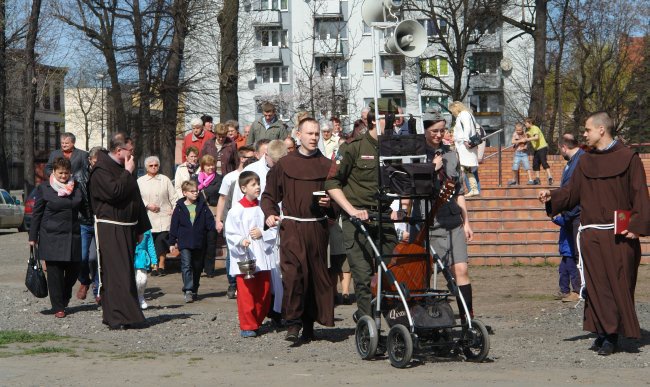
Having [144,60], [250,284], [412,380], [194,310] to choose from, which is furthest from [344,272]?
[144,60]

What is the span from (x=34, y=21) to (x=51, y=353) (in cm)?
3272

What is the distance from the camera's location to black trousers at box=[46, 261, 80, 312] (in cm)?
1362

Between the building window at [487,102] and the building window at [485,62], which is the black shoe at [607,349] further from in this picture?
the building window at [487,102]

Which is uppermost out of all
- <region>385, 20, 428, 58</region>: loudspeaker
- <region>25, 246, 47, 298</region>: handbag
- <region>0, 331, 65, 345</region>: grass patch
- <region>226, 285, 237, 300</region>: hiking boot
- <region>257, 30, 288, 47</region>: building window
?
<region>257, 30, 288, 47</region>: building window

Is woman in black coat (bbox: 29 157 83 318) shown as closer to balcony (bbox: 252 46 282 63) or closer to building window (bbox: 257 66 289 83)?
balcony (bbox: 252 46 282 63)

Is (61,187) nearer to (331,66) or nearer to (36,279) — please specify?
(36,279)

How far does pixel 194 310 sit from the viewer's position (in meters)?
14.0

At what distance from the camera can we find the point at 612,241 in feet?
32.4

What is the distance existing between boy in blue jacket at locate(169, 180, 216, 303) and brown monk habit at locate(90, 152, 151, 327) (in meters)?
2.74

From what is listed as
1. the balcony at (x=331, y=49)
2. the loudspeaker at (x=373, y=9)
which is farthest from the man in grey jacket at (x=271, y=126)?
the balcony at (x=331, y=49)

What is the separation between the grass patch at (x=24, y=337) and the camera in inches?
448

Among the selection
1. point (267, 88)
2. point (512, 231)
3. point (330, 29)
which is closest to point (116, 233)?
point (512, 231)

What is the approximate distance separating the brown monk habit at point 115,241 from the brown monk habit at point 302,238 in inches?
81.3

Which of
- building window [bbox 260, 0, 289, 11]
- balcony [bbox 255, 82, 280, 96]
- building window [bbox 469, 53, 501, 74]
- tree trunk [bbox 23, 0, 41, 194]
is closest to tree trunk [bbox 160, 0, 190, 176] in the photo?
tree trunk [bbox 23, 0, 41, 194]
